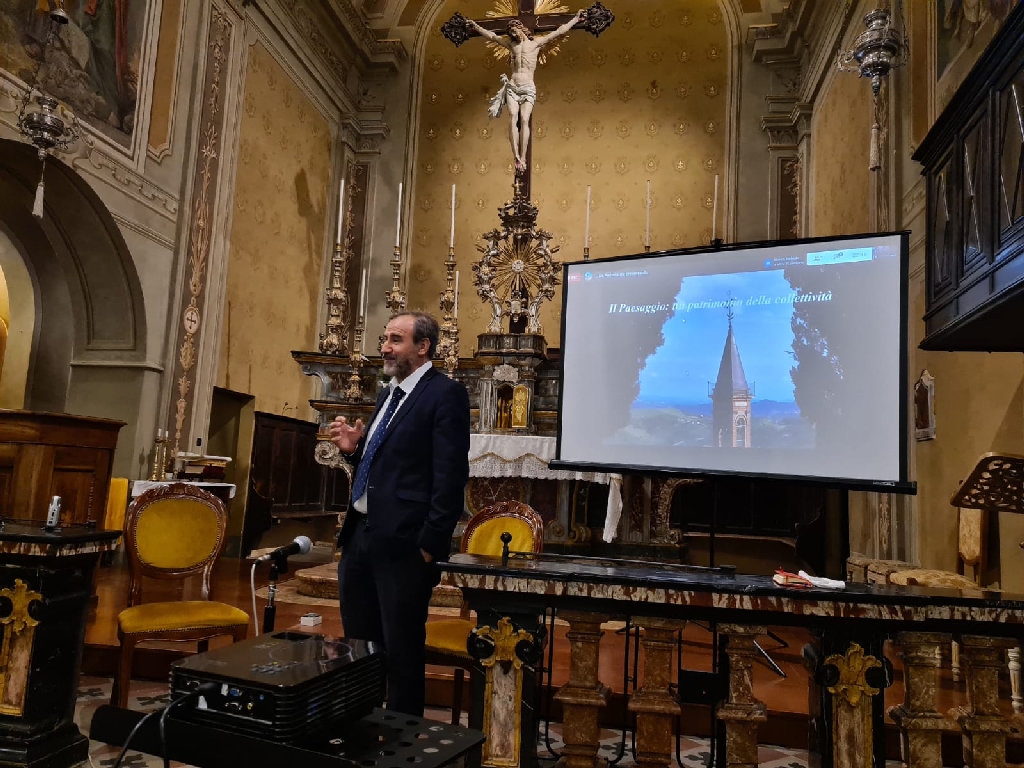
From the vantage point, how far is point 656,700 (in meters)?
1.99

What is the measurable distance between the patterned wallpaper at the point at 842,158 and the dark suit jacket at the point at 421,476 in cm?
488

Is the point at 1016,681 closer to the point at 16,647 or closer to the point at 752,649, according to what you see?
the point at 752,649

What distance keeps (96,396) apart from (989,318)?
6.83m

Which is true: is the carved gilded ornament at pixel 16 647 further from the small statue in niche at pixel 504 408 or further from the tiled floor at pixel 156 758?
the small statue in niche at pixel 504 408

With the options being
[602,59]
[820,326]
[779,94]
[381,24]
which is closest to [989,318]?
[820,326]

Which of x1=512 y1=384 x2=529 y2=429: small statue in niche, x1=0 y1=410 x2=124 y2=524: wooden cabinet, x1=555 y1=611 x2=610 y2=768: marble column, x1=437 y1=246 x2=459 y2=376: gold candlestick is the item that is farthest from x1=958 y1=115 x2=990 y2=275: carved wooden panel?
x1=437 y1=246 x2=459 y2=376: gold candlestick

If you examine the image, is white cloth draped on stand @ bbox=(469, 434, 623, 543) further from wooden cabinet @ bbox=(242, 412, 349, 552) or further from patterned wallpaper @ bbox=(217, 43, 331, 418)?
patterned wallpaper @ bbox=(217, 43, 331, 418)

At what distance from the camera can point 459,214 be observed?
1048 centimetres

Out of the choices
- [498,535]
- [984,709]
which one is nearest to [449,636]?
[498,535]

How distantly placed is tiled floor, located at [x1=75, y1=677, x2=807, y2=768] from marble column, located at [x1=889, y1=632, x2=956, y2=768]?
41.1 inches

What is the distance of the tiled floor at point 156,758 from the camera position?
104 inches

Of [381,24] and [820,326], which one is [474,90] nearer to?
Result: [381,24]

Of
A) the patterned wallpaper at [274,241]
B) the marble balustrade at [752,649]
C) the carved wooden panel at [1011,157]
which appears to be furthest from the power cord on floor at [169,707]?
the patterned wallpaper at [274,241]

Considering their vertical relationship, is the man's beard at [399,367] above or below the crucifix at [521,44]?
→ below
